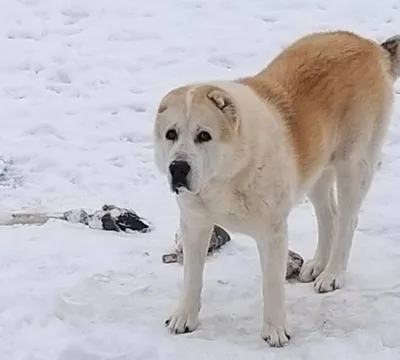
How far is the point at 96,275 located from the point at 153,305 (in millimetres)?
440

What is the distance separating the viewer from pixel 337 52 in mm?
4930

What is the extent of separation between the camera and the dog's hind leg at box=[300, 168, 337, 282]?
17.1 feet

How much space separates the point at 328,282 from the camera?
16.3 ft

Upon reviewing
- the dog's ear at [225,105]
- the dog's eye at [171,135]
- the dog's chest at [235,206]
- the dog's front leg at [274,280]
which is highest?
the dog's ear at [225,105]

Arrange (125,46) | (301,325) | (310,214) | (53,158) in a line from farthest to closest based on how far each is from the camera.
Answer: (125,46)
(53,158)
(310,214)
(301,325)

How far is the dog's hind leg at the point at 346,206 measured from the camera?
5.03 metres

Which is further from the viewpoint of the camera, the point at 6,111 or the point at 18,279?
the point at 6,111

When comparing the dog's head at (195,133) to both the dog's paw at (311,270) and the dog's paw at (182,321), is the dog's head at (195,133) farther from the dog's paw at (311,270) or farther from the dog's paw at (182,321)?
the dog's paw at (311,270)

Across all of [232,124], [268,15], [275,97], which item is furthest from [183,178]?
[268,15]

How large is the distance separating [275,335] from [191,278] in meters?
0.54

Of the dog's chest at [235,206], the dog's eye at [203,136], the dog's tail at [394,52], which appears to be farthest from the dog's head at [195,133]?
the dog's tail at [394,52]

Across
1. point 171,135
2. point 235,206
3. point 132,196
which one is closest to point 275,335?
point 235,206

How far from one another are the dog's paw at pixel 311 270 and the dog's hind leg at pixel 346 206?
0.12m

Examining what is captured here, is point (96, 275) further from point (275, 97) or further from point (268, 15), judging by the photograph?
point (268, 15)
